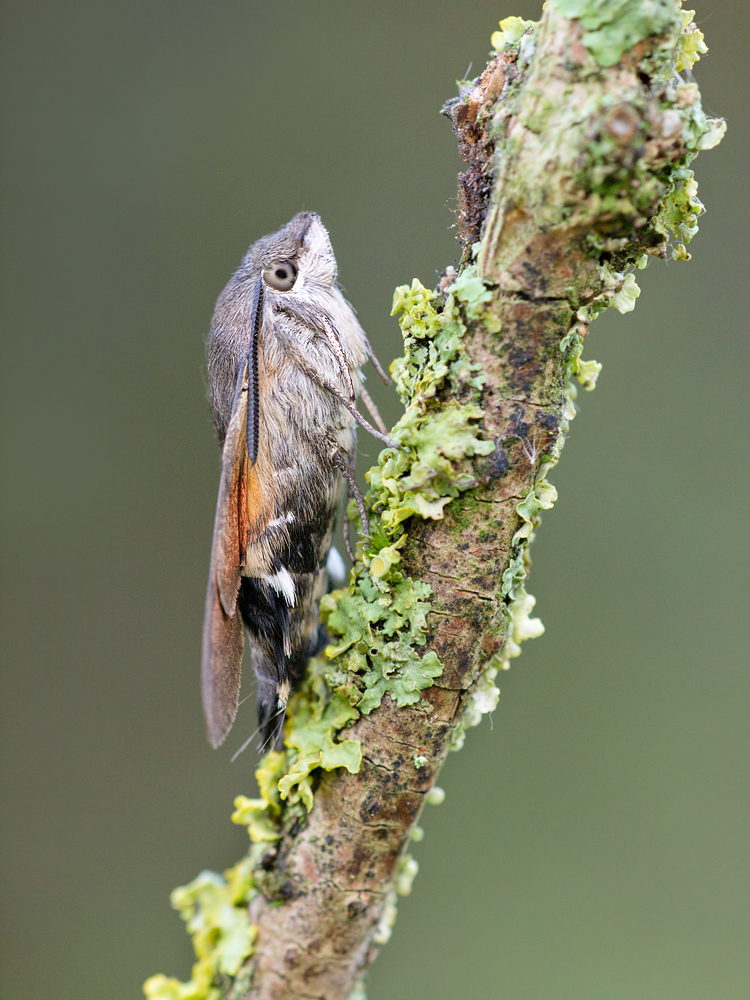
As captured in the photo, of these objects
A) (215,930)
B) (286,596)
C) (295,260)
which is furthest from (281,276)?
(215,930)

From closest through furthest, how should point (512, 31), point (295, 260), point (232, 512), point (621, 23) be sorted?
point (621, 23), point (512, 31), point (232, 512), point (295, 260)

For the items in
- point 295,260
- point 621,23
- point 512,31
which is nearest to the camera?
point 621,23

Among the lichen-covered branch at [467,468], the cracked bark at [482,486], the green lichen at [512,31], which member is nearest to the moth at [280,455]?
the lichen-covered branch at [467,468]

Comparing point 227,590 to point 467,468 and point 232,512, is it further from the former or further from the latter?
point 467,468

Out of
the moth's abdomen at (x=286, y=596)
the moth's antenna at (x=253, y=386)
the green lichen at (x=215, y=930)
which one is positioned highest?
the moth's antenna at (x=253, y=386)

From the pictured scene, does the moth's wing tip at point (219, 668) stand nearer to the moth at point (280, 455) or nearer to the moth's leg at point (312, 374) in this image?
the moth at point (280, 455)
